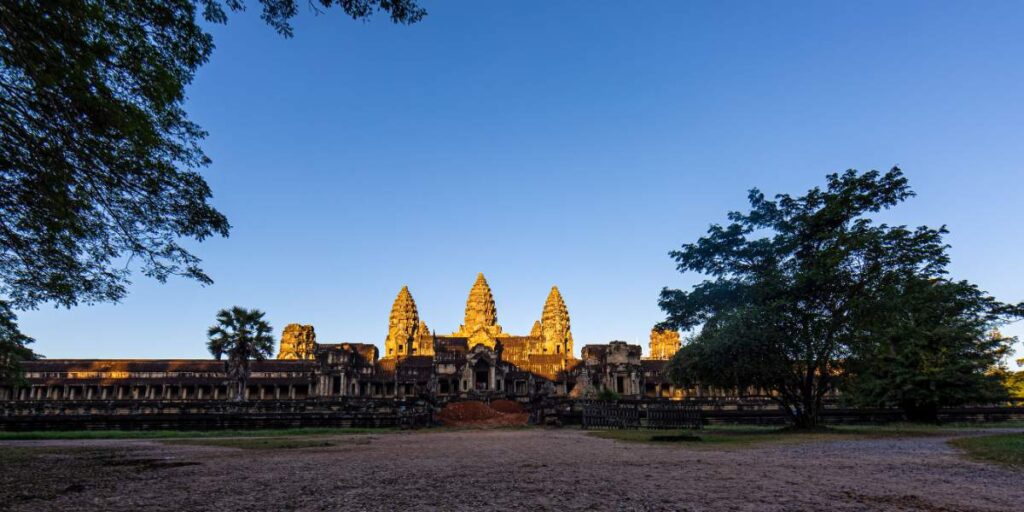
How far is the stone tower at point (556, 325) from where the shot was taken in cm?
10112

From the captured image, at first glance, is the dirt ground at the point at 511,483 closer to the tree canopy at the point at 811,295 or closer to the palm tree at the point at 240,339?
the tree canopy at the point at 811,295

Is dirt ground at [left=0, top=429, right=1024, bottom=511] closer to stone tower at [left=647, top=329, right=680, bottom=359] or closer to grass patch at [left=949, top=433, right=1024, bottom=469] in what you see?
grass patch at [left=949, top=433, right=1024, bottom=469]

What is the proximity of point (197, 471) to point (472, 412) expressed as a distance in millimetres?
28720

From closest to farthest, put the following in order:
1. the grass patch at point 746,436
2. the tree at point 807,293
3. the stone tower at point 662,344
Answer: the grass patch at point 746,436 < the tree at point 807,293 < the stone tower at point 662,344

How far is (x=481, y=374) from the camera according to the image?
5847cm

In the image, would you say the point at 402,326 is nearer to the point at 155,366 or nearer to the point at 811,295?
the point at 155,366

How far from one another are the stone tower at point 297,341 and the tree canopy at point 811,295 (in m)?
77.2

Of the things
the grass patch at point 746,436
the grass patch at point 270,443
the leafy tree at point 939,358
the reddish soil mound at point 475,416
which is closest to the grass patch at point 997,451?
the grass patch at point 746,436

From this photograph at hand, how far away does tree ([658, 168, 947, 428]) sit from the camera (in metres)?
20.7

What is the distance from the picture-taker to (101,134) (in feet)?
26.5

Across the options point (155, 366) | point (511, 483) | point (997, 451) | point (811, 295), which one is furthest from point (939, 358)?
point (155, 366)

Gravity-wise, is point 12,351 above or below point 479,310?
below

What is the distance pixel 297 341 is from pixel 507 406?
199 ft

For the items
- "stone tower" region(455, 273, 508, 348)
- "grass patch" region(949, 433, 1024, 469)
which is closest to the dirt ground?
"grass patch" region(949, 433, 1024, 469)
